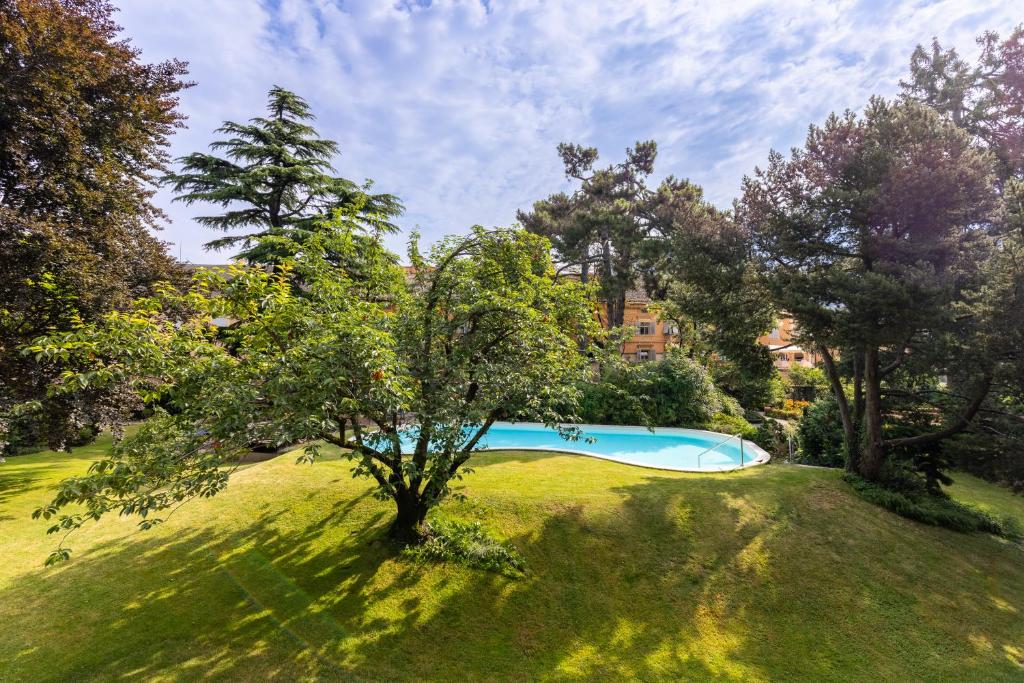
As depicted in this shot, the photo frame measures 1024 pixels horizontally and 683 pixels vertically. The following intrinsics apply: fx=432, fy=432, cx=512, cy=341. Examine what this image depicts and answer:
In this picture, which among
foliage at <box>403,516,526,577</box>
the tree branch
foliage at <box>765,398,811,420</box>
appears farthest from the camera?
foliage at <box>765,398,811,420</box>

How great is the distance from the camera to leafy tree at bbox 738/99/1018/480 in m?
8.53

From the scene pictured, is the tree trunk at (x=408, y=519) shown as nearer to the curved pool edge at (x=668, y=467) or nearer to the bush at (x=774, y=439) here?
the curved pool edge at (x=668, y=467)

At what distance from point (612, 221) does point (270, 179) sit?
59.0ft

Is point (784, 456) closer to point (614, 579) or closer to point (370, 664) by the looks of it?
point (614, 579)

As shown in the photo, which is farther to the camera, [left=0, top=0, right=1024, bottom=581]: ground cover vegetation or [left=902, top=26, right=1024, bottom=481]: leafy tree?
[left=902, top=26, right=1024, bottom=481]: leafy tree

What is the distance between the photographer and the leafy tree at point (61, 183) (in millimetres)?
9016

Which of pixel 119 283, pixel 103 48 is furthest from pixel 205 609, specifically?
pixel 103 48

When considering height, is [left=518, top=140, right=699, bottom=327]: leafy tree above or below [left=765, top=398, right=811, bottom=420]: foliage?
above

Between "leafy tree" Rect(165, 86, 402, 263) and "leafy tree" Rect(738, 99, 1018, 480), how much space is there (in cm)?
1362

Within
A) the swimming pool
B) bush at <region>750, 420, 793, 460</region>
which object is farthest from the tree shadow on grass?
bush at <region>750, 420, 793, 460</region>

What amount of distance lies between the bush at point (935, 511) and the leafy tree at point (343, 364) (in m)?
7.94

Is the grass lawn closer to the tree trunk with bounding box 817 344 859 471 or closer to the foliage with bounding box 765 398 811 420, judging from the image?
the tree trunk with bounding box 817 344 859 471

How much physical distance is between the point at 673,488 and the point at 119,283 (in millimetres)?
13986

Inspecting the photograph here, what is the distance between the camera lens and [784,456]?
1608 centimetres
